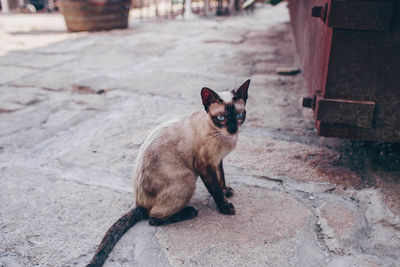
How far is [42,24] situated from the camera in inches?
330

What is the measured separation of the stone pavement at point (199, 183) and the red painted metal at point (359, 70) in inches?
15.9

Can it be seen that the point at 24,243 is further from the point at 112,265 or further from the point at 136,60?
the point at 136,60

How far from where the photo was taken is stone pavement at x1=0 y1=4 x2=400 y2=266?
163cm

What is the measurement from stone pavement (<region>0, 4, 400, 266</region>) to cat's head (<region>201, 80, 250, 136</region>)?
0.48 metres

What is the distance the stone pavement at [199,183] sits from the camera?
5.33 feet

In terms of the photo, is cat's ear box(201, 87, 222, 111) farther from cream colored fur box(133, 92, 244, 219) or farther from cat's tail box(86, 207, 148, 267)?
cat's tail box(86, 207, 148, 267)

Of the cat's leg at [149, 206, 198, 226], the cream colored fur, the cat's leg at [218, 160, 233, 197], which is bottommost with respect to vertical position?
the cat's leg at [149, 206, 198, 226]

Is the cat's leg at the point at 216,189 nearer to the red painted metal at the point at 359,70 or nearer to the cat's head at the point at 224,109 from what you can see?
the cat's head at the point at 224,109

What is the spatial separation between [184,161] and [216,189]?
232 millimetres

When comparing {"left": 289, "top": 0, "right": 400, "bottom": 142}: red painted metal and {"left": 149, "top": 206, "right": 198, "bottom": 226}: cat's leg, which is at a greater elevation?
{"left": 289, "top": 0, "right": 400, "bottom": 142}: red painted metal

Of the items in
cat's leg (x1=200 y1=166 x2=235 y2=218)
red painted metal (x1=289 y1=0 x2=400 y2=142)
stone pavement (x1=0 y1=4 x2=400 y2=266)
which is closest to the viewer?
stone pavement (x1=0 y1=4 x2=400 y2=266)

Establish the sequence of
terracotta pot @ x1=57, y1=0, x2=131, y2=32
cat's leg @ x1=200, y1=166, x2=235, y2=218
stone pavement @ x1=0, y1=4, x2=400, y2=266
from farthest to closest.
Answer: terracotta pot @ x1=57, y1=0, x2=131, y2=32 < cat's leg @ x1=200, y1=166, x2=235, y2=218 < stone pavement @ x1=0, y1=4, x2=400, y2=266

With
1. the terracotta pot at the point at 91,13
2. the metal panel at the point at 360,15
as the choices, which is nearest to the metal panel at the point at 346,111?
the metal panel at the point at 360,15

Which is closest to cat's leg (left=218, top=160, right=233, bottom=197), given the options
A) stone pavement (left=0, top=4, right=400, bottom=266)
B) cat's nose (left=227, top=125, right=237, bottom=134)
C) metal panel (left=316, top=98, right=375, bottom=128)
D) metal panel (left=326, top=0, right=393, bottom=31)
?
stone pavement (left=0, top=4, right=400, bottom=266)
